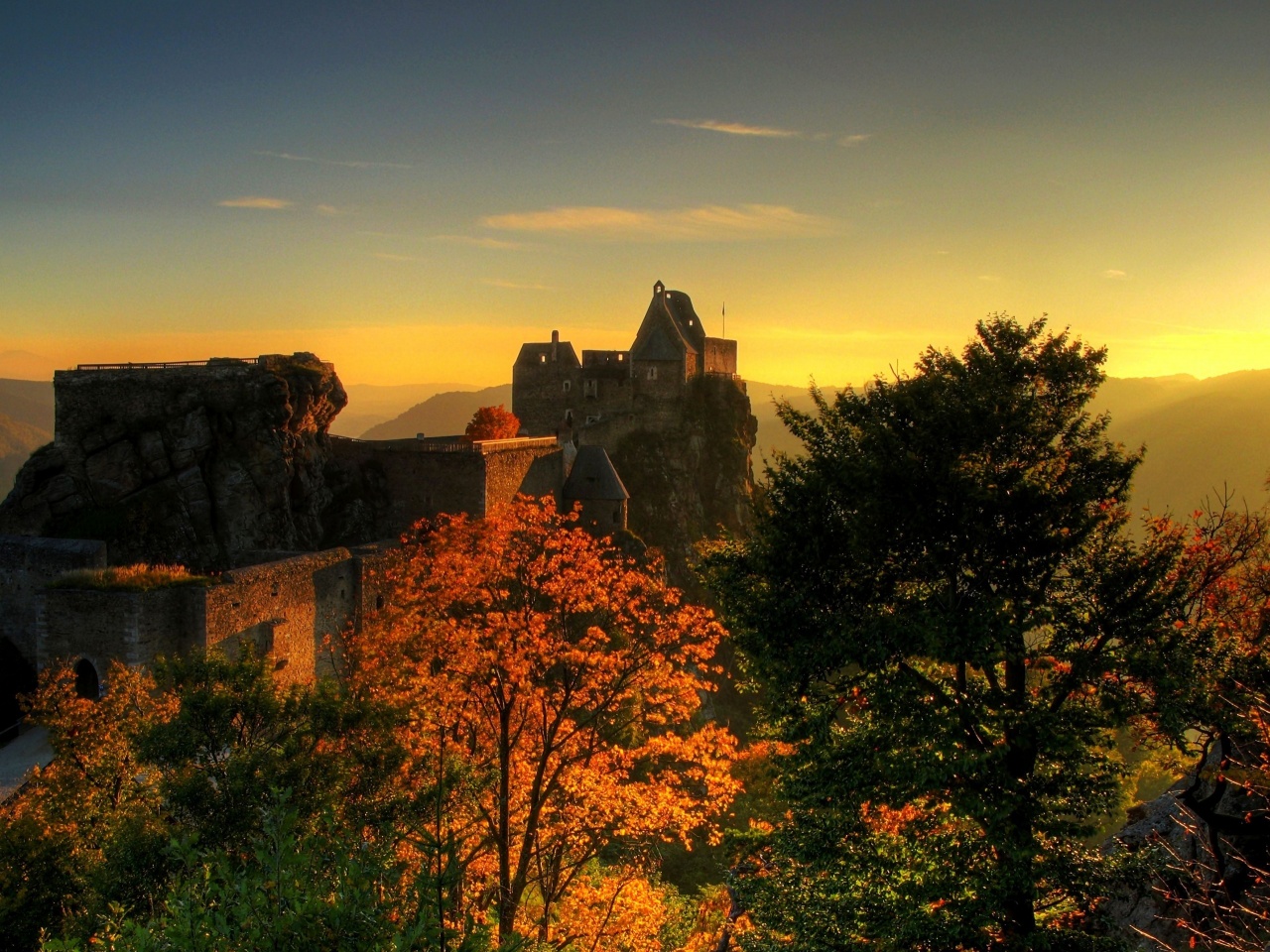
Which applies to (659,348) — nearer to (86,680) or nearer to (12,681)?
(12,681)

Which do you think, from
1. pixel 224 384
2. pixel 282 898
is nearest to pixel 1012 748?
pixel 282 898

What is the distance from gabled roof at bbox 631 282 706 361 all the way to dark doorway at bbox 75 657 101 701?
48381 mm

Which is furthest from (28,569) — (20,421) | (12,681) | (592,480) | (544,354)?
(20,421)

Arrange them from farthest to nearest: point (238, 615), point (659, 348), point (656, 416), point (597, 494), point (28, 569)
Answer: point (659, 348), point (656, 416), point (597, 494), point (28, 569), point (238, 615)

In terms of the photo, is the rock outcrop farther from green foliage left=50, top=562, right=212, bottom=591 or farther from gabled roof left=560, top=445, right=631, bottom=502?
gabled roof left=560, top=445, right=631, bottom=502

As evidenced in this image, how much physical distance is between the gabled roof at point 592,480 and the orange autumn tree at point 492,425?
27.5ft

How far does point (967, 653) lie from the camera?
44.5 feet

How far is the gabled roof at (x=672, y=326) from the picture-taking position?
68.9 metres

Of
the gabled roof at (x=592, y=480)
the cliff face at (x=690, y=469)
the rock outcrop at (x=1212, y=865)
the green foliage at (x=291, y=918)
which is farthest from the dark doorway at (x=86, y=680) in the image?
the cliff face at (x=690, y=469)

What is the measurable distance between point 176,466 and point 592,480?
2297cm

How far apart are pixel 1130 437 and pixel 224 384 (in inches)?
6835

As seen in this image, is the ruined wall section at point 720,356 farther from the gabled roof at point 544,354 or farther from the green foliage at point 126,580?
the green foliage at point 126,580

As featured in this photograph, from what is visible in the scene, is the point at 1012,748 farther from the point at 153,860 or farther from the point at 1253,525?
the point at 153,860

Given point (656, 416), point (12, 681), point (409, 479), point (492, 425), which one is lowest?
point (12, 681)
